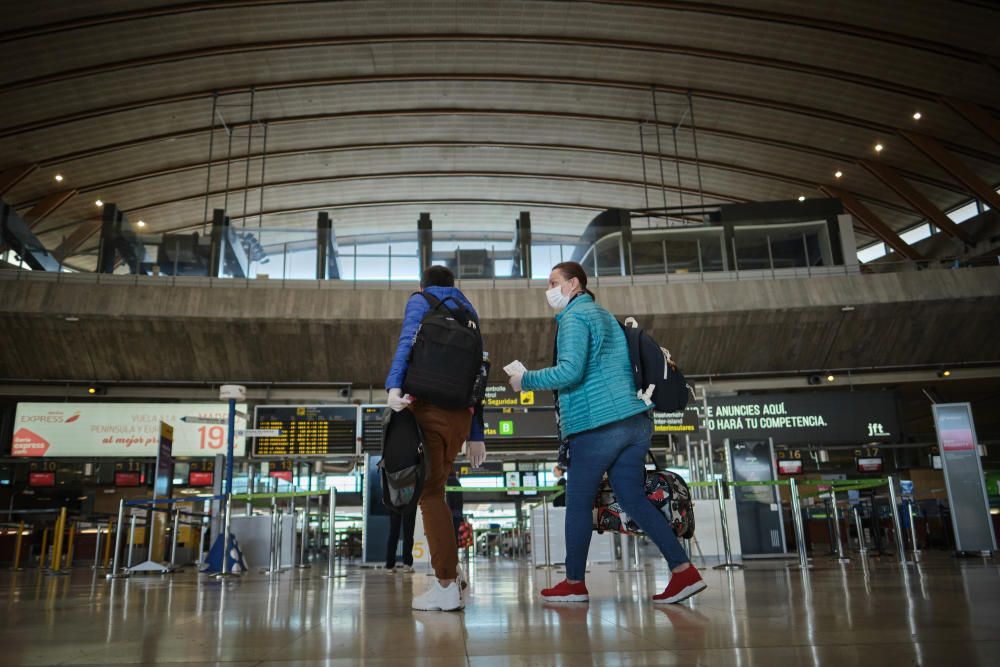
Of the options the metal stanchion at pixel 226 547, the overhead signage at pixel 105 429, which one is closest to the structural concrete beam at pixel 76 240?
the overhead signage at pixel 105 429

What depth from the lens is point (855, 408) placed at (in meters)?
15.0

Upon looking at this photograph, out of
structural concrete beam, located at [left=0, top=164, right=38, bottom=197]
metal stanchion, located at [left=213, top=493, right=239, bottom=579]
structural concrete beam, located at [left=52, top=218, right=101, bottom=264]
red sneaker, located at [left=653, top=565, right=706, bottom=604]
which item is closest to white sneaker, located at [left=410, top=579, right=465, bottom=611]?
red sneaker, located at [left=653, top=565, right=706, bottom=604]

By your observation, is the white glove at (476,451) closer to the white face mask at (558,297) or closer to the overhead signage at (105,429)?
the white face mask at (558,297)

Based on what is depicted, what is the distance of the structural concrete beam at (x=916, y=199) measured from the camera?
72.2ft

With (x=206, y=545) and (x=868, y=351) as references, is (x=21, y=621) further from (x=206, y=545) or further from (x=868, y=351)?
(x=868, y=351)

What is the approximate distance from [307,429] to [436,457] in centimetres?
1029

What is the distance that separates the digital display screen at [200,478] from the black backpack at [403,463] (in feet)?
45.4

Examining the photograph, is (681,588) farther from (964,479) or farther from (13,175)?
(13,175)

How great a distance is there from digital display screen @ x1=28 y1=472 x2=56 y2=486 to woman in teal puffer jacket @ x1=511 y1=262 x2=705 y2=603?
1819 cm

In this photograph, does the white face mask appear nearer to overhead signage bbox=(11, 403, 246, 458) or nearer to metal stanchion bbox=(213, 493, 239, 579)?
metal stanchion bbox=(213, 493, 239, 579)

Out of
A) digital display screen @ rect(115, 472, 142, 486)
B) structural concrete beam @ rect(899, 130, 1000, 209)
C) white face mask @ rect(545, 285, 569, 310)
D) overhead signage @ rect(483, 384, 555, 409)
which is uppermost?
structural concrete beam @ rect(899, 130, 1000, 209)

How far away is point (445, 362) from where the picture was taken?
3.28m

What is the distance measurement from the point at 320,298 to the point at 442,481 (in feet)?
46.7

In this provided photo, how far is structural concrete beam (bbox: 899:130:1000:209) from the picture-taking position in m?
19.6
